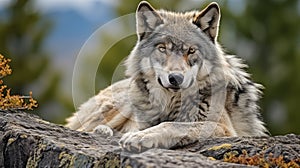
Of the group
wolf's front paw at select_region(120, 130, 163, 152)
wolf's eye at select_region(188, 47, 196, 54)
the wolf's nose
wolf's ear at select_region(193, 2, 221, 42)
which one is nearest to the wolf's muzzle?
the wolf's nose

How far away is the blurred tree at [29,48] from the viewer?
34375 millimetres

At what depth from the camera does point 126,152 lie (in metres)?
→ 6.00

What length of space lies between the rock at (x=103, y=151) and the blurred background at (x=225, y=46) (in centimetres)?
2214

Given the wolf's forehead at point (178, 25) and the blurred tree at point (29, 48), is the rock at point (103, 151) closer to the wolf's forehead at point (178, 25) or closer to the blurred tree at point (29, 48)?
the wolf's forehead at point (178, 25)

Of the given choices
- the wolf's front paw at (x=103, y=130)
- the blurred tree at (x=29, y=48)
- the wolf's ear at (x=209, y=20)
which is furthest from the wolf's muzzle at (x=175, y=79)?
the blurred tree at (x=29, y=48)

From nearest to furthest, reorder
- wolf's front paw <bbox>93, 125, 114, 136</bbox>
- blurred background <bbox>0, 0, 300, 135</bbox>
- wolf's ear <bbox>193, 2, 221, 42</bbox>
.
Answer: wolf's ear <bbox>193, 2, 221, 42</bbox>, wolf's front paw <bbox>93, 125, 114, 136</bbox>, blurred background <bbox>0, 0, 300, 135</bbox>

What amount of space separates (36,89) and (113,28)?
5.73 metres

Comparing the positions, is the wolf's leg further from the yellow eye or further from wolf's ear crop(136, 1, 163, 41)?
wolf's ear crop(136, 1, 163, 41)

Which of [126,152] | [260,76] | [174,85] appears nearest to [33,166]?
[126,152]

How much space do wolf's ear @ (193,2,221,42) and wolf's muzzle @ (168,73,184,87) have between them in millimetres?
988

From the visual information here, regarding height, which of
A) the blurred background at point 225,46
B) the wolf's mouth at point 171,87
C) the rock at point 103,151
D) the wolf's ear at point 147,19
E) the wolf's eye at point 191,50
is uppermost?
the blurred background at point 225,46

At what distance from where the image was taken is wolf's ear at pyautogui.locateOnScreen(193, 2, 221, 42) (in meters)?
8.77

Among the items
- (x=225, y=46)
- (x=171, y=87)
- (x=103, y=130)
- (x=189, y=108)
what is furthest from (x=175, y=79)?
(x=225, y=46)

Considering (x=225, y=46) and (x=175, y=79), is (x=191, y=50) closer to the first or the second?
(x=175, y=79)
